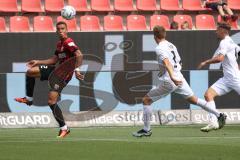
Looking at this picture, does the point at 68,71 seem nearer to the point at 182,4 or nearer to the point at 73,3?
the point at 73,3

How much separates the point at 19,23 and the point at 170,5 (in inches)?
187

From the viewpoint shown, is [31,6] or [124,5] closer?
[31,6]

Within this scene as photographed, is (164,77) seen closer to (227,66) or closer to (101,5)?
(227,66)

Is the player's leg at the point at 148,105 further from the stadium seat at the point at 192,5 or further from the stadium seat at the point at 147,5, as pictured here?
the stadium seat at the point at 192,5

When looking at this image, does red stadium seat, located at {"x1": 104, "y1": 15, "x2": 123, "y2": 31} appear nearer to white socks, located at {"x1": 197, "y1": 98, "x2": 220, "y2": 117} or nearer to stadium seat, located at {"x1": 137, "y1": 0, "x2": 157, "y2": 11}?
stadium seat, located at {"x1": 137, "y1": 0, "x2": 157, "y2": 11}

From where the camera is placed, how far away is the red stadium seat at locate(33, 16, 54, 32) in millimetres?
21641

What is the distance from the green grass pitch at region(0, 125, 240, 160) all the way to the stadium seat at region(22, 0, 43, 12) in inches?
270

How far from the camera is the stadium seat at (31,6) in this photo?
22500mm

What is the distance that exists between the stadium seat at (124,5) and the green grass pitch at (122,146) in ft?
24.7

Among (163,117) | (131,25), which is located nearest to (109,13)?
(131,25)

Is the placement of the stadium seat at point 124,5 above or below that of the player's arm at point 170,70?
above

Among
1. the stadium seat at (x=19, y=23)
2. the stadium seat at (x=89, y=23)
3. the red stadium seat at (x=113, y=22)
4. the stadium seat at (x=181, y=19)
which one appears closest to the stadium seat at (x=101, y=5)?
the red stadium seat at (x=113, y=22)

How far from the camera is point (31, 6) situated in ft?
74.2

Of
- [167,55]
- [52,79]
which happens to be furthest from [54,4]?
[167,55]
